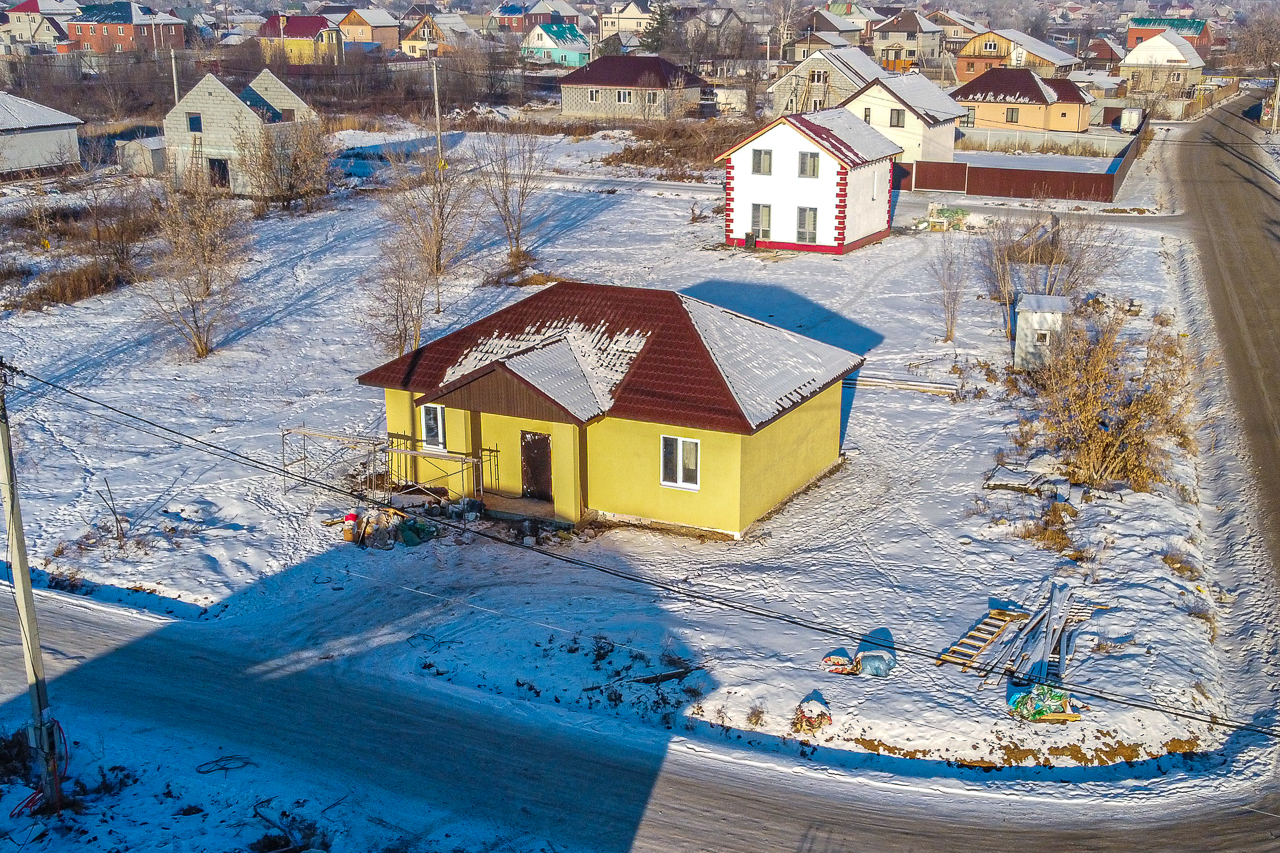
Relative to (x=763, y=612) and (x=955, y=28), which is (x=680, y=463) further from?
(x=955, y=28)

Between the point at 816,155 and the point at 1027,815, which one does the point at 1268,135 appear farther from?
the point at 1027,815

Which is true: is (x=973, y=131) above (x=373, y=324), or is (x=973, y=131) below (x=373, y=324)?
above

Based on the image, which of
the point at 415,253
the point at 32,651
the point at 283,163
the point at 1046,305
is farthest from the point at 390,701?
the point at 283,163

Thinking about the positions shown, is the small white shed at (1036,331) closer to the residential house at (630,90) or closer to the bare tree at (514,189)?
the bare tree at (514,189)

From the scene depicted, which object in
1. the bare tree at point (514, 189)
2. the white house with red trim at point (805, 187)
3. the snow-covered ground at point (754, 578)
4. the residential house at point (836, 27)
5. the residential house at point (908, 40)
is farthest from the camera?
the residential house at point (836, 27)

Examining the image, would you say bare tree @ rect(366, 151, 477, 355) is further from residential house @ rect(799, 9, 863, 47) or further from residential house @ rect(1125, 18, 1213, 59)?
residential house @ rect(1125, 18, 1213, 59)

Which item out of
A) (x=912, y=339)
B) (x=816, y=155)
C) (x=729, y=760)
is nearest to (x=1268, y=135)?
(x=816, y=155)

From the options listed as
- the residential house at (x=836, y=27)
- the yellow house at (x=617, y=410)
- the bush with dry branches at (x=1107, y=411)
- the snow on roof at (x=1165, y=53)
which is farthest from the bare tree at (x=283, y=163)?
the residential house at (x=836, y=27)
